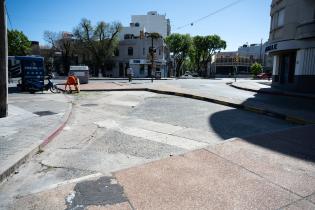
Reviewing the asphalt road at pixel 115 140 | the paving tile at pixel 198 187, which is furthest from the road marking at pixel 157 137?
the paving tile at pixel 198 187

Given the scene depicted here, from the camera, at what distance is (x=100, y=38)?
49.0m

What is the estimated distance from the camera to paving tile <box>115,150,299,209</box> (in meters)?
3.35

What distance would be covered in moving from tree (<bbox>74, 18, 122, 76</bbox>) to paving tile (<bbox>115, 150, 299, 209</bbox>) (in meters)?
46.5

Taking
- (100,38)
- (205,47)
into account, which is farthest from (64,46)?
(205,47)

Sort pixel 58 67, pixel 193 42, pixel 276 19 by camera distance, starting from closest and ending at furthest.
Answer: pixel 276 19
pixel 58 67
pixel 193 42

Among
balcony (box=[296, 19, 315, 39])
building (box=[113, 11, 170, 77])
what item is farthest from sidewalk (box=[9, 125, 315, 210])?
building (box=[113, 11, 170, 77])

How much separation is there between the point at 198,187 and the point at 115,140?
314 cm

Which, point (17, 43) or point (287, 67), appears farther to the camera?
point (17, 43)

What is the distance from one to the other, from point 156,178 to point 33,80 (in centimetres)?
1524

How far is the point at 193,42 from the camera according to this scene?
67.9 metres

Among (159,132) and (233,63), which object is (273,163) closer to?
(159,132)

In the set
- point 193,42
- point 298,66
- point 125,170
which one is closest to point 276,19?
point 298,66

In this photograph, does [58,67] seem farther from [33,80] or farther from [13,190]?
[13,190]

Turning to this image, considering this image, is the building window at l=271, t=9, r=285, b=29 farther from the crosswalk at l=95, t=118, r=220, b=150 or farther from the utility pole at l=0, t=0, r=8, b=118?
the utility pole at l=0, t=0, r=8, b=118
